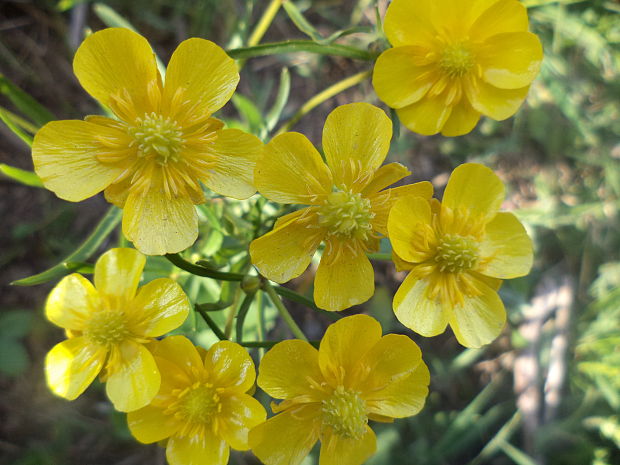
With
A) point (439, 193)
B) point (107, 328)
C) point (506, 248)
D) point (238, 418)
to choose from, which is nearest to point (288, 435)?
point (238, 418)

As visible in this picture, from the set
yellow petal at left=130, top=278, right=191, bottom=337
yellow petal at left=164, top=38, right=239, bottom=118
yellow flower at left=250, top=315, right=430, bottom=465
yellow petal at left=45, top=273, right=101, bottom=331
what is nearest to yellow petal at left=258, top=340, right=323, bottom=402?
yellow flower at left=250, top=315, right=430, bottom=465

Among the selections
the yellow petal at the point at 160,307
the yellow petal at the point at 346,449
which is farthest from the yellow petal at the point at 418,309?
the yellow petal at the point at 160,307

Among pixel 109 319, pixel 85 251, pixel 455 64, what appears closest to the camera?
pixel 109 319

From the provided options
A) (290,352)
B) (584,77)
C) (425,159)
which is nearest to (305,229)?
(290,352)

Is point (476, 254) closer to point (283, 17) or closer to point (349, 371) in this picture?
point (349, 371)

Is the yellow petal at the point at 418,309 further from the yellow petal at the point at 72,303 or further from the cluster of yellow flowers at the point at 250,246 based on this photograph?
the yellow petal at the point at 72,303

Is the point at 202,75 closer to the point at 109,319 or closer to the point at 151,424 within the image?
the point at 109,319

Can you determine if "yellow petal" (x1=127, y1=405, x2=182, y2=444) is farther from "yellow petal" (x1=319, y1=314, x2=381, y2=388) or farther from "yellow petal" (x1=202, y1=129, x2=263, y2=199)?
"yellow petal" (x1=202, y1=129, x2=263, y2=199)
